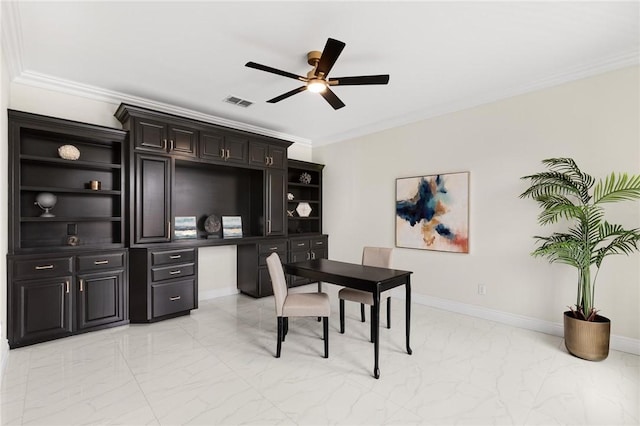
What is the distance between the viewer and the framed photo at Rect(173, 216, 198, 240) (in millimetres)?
4250

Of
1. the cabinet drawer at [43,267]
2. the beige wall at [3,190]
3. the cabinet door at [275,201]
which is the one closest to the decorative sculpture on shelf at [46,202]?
the beige wall at [3,190]

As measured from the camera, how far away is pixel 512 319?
3.63m

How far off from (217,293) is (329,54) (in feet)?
12.7

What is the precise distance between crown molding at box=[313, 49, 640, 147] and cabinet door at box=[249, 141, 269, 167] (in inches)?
61.7

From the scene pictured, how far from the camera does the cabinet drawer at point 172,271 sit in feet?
12.0

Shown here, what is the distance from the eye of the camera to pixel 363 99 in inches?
160

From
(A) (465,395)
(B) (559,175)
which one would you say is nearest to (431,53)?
(B) (559,175)

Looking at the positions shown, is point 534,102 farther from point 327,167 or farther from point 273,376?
point 273,376

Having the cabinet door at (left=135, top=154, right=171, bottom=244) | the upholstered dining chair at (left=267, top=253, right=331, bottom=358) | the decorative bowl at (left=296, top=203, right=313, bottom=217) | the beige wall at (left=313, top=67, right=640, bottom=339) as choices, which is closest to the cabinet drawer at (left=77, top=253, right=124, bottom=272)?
the cabinet door at (left=135, top=154, right=171, bottom=244)

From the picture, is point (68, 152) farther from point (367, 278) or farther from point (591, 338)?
point (591, 338)

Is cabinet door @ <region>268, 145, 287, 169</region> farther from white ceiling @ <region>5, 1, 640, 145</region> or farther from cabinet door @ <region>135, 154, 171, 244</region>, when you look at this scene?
cabinet door @ <region>135, 154, 171, 244</region>

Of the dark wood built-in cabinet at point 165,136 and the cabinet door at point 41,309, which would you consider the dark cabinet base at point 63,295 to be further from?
the dark wood built-in cabinet at point 165,136

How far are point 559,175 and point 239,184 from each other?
427cm

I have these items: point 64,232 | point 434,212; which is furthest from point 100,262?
point 434,212
